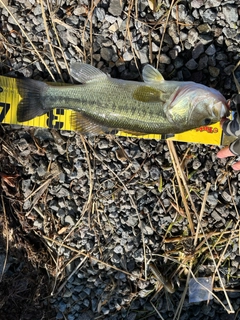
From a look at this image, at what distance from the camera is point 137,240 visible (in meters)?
4.32

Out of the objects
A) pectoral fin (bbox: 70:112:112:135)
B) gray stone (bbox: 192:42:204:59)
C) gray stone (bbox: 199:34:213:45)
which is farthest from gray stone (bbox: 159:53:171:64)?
pectoral fin (bbox: 70:112:112:135)

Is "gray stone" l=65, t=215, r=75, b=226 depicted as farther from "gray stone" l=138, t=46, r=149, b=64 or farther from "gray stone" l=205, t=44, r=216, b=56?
"gray stone" l=205, t=44, r=216, b=56

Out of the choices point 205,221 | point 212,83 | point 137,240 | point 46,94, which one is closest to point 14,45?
point 46,94

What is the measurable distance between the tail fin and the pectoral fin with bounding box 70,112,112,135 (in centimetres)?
30

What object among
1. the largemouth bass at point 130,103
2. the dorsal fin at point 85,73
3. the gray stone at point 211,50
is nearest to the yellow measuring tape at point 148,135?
the largemouth bass at point 130,103

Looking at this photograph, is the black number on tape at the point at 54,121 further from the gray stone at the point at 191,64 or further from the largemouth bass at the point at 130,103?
Result: the gray stone at the point at 191,64

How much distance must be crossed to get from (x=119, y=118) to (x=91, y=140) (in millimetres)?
675

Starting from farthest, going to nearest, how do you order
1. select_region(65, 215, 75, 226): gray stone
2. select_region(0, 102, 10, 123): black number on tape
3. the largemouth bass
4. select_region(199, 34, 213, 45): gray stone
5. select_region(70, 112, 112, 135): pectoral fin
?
1. select_region(65, 215, 75, 226): gray stone
2. select_region(199, 34, 213, 45): gray stone
3. select_region(0, 102, 10, 123): black number on tape
4. select_region(70, 112, 112, 135): pectoral fin
5. the largemouth bass

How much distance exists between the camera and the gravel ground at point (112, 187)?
4090 mm

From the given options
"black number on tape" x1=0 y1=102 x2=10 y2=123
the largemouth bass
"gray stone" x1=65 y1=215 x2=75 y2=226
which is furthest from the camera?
"gray stone" x1=65 y1=215 x2=75 y2=226

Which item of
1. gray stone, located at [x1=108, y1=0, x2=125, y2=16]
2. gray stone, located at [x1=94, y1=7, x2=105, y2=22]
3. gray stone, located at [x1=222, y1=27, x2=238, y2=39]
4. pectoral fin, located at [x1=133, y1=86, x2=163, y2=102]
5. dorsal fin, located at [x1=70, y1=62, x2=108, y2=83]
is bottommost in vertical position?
pectoral fin, located at [x1=133, y1=86, x2=163, y2=102]

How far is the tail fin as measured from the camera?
12.2 ft

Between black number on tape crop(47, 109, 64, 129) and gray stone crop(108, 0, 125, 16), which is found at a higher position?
gray stone crop(108, 0, 125, 16)

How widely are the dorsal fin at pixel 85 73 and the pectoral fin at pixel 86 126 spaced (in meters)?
0.33
